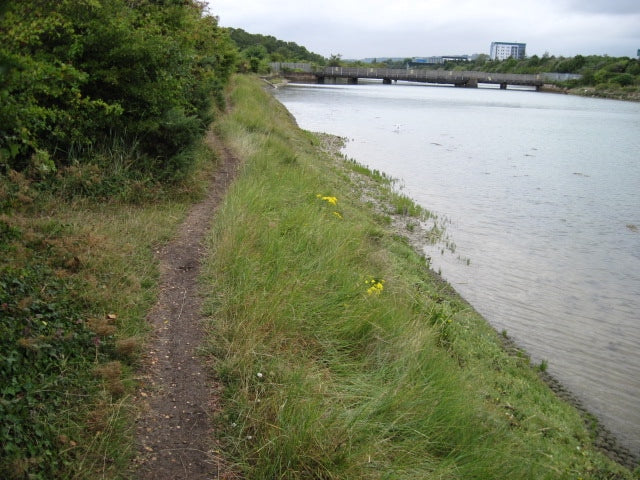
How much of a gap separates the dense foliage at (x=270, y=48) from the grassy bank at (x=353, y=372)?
83489mm

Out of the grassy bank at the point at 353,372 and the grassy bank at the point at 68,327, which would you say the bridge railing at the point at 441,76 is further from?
the grassy bank at the point at 68,327

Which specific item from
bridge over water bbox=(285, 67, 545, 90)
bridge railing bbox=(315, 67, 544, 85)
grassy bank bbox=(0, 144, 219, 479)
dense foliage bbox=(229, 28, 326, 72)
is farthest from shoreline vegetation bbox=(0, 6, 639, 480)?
bridge railing bbox=(315, 67, 544, 85)

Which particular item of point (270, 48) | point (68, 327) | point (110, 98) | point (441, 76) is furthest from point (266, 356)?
point (270, 48)

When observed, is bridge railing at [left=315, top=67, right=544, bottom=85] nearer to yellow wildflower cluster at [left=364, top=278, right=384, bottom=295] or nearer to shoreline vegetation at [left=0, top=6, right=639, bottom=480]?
shoreline vegetation at [left=0, top=6, right=639, bottom=480]

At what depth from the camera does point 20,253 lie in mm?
5598

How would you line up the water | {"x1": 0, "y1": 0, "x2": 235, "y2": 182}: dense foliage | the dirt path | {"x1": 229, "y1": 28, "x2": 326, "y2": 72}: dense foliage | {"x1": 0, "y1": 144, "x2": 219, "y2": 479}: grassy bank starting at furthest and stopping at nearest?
1. {"x1": 229, "y1": 28, "x2": 326, "y2": 72}: dense foliage
2. the water
3. {"x1": 0, "y1": 0, "x2": 235, "y2": 182}: dense foliage
4. the dirt path
5. {"x1": 0, "y1": 144, "x2": 219, "y2": 479}: grassy bank

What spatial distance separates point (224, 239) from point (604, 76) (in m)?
119

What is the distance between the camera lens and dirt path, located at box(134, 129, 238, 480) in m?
3.84

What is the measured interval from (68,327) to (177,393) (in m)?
1.14

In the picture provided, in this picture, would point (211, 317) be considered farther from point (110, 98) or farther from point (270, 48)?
point (270, 48)

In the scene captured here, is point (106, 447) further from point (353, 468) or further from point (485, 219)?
point (485, 219)

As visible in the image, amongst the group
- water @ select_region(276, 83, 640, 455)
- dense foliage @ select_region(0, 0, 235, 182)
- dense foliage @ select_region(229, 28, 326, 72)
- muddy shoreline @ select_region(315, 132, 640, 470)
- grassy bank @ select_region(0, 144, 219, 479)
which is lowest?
muddy shoreline @ select_region(315, 132, 640, 470)

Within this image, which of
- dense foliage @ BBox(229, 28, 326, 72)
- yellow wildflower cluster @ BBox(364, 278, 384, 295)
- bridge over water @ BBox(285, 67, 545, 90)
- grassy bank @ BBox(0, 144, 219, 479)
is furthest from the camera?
bridge over water @ BBox(285, 67, 545, 90)

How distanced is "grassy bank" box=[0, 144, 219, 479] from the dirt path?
0.46 ft
